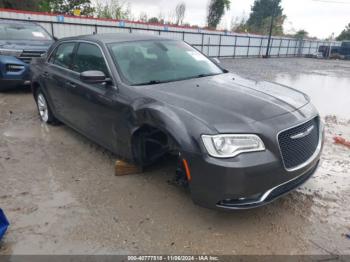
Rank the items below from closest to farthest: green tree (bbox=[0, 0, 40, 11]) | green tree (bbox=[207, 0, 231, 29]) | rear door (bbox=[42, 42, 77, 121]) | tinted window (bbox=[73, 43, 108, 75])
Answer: tinted window (bbox=[73, 43, 108, 75]) → rear door (bbox=[42, 42, 77, 121]) → green tree (bbox=[0, 0, 40, 11]) → green tree (bbox=[207, 0, 231, 29])

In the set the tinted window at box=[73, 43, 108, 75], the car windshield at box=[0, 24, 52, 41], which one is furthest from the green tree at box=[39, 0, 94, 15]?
the tinted window at box=[73, 43, 108, 75]

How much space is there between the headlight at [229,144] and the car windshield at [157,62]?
4.03 ft

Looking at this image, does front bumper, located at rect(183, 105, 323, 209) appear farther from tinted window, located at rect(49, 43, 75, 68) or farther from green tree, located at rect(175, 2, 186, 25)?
green tree, located at rect(175, 2, 186, 25)

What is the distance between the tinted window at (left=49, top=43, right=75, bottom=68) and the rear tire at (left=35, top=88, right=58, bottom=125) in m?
0.78

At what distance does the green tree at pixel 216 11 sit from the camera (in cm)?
3994

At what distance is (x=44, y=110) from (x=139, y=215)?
3.53m

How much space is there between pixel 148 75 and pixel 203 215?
1.67 meters

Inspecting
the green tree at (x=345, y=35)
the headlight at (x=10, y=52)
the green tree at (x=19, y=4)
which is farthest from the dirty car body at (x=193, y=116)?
the green tree at (x=345, y=35)

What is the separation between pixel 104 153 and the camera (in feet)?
13.7

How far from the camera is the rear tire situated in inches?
205

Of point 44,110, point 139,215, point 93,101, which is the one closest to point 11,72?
point 44,110

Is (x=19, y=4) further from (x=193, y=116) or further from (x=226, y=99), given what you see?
(x=193, y=116)

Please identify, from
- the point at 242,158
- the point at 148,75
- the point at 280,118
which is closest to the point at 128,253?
the point at 242,158

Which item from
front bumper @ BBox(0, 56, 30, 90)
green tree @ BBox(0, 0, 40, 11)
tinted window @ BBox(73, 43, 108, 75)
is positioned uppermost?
green tree @ BBox(0, 0, 40, 11)
